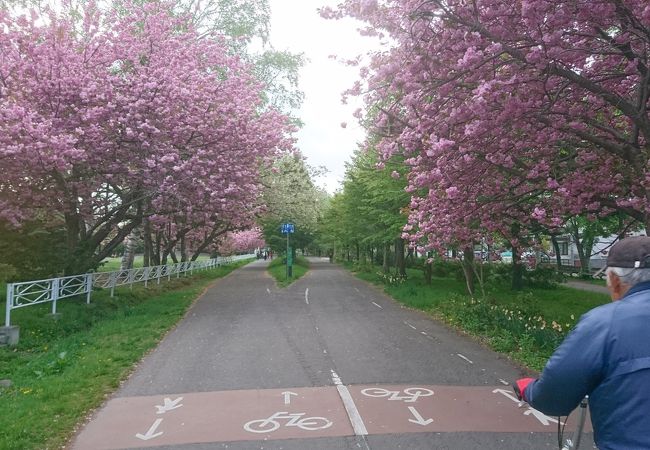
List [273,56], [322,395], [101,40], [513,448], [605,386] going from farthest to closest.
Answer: [273,56] < [101,40] < [322,395] < [513,448] < [605,386]

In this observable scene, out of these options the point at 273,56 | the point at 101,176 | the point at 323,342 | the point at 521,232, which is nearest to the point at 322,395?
the point at 323,342

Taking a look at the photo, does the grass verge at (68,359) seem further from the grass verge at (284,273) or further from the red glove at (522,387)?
the grass verge at (284,273)

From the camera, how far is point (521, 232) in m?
12.4

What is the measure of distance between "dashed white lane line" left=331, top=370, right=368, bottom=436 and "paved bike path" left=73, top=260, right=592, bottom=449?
12 millimetres

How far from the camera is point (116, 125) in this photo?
14.6 metres

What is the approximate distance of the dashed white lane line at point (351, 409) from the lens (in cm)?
559

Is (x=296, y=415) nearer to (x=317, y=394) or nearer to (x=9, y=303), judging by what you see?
(x=317, y=394)

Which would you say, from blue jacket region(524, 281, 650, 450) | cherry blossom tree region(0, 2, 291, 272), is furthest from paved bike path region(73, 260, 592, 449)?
cherry blossom tree region(0, 2, 291, 272)

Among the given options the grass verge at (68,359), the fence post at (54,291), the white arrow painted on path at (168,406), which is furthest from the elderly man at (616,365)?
the fence post at (54,291)

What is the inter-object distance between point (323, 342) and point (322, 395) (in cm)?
393

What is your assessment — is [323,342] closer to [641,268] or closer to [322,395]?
[322,395]

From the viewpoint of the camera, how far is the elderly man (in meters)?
2.00

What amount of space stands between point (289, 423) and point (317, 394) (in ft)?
4.00

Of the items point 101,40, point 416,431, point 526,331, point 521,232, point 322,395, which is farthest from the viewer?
point 101,40
